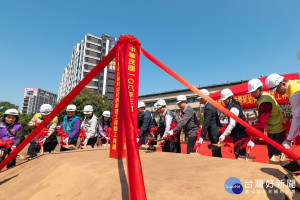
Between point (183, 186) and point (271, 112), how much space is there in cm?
188

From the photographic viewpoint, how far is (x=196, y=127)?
4254 mm

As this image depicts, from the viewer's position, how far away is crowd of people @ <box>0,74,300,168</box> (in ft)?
7.89

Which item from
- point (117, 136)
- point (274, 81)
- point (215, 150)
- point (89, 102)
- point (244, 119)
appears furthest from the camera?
point (89, 102)

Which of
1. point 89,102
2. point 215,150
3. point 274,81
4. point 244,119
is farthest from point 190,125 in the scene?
point 89,102

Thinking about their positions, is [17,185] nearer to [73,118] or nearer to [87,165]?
[87,165]

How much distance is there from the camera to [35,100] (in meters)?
110

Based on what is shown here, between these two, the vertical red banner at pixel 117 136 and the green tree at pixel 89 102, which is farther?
the green tree at pixel 89 102

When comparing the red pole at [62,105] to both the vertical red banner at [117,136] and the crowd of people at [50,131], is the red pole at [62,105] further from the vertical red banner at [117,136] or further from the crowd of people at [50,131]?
the crowd of people at [50,131]

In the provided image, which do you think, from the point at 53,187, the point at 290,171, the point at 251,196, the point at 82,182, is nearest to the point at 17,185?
the point at 53,187

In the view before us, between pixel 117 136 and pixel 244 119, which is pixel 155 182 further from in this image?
pixel 244 119

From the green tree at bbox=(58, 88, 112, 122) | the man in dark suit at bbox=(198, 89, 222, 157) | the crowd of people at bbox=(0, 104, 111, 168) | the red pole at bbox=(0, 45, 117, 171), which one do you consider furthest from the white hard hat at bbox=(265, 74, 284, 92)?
the green tree at bbox=(58, 88, 112, 122)

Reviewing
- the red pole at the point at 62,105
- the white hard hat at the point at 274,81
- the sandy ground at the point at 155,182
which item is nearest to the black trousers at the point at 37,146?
the red pole at the point at 62,105

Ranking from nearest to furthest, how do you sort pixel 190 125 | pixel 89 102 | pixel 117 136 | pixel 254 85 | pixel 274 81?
pixel 274 81
pixel 254 85
pixel 117 136
pixel 190 125
pixel 89 102

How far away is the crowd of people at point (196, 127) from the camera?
2.41 metres
